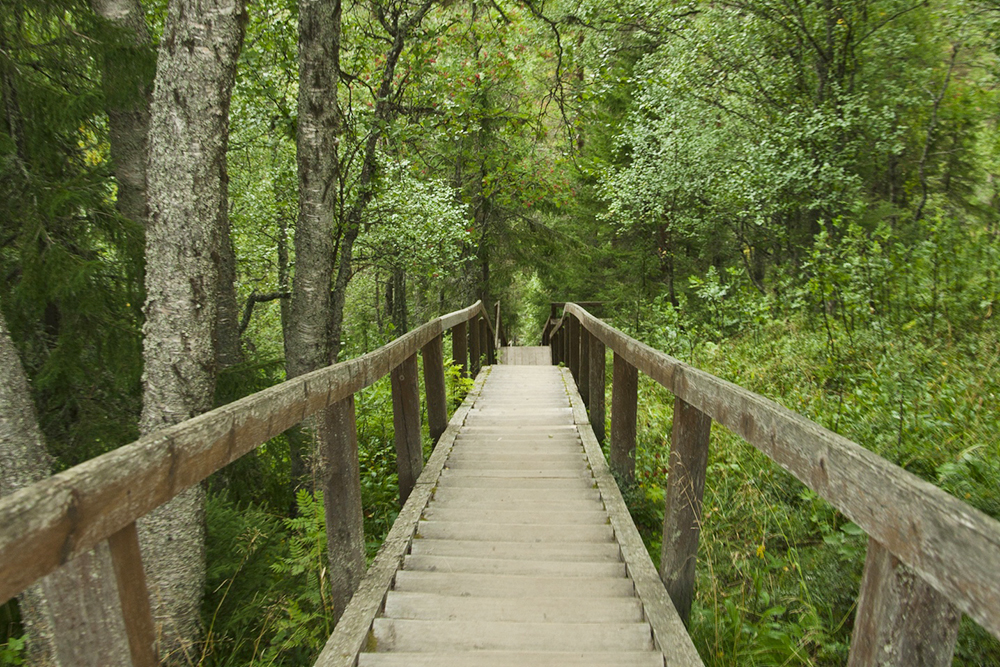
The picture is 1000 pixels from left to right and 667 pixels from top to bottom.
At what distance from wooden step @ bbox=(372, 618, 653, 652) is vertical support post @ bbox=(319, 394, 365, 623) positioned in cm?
29

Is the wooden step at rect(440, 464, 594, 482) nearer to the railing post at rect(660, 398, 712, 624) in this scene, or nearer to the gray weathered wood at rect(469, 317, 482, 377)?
the railing post at rect(660, 398, 712, 624)

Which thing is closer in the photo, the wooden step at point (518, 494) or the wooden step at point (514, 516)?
the wooden step at point (514, 516)

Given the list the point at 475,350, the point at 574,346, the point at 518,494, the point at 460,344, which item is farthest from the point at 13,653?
the point at 574,346

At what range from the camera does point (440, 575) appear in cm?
283

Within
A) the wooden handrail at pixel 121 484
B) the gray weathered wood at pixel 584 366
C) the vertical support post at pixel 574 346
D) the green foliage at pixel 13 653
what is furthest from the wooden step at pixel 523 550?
the vertical support post at pixel 574 346

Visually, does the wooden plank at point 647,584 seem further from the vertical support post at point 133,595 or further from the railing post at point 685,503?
the vertical support post at point 133,595

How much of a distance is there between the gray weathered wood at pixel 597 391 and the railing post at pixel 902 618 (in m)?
3.83

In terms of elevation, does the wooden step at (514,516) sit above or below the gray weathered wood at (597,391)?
below

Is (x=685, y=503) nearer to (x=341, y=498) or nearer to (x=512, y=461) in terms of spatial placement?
(x=341, y=498)

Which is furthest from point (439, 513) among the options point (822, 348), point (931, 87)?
point (931, 87)

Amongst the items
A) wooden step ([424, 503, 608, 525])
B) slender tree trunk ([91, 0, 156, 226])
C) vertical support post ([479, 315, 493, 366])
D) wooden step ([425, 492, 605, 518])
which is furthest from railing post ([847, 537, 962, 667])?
vertical support post ([479, 315, 493, 366])

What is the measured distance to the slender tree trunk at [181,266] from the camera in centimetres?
300

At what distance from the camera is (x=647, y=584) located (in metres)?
2.60

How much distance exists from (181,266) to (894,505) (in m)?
3.21
